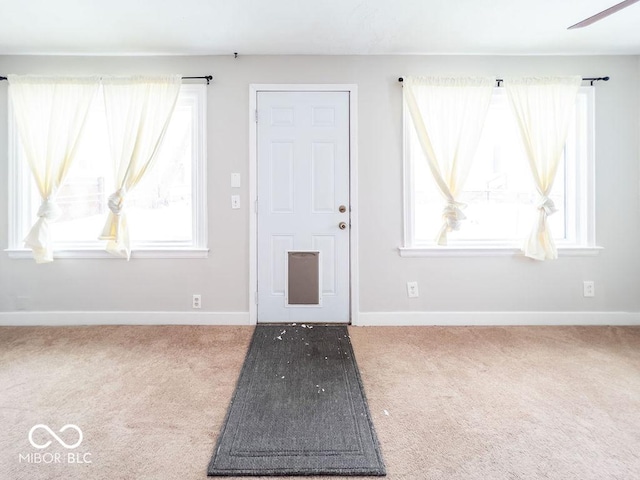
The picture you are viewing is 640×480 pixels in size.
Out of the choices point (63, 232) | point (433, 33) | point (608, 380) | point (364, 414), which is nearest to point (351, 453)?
point (364, 414)

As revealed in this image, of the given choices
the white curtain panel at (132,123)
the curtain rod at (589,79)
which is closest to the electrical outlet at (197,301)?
the white curtain panel at (132,123)

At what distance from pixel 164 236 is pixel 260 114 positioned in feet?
4.49

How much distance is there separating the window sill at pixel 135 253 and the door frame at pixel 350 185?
452mm

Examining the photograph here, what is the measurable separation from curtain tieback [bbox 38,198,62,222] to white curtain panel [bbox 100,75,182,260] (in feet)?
1.43

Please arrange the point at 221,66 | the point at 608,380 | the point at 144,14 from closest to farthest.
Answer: the point at 608,380
the point at 144,14
the point at 221,66

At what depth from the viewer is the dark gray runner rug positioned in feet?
4.98

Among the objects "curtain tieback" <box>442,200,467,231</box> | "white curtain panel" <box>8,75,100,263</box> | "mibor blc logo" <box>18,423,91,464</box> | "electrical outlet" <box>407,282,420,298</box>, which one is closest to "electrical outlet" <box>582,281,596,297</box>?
"curtain tieback" <box>442,200,467,231</box>

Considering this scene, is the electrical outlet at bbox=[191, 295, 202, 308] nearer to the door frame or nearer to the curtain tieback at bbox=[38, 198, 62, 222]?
the door frame

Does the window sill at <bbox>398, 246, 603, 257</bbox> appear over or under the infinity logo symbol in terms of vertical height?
over

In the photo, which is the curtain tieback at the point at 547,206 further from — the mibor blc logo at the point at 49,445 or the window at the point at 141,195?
the mibor blc logo at the point at 49,445

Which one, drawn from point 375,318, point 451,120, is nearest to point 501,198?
point 451,120

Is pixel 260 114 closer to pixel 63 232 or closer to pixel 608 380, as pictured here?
pixel 63 232

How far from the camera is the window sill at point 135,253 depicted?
3098 mm

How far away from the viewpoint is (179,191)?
3207 millimetres
